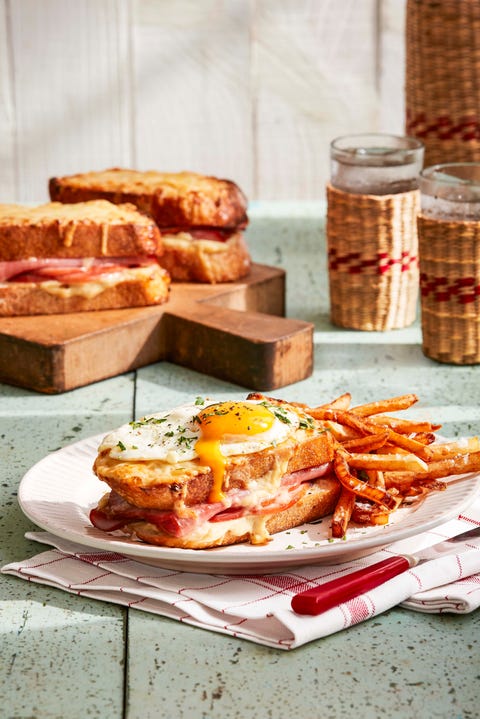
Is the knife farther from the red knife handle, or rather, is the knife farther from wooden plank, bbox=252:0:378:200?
wooden plank, bbox=252:0:378:200

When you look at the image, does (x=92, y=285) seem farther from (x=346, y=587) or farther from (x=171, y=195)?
(x=346, y=587)

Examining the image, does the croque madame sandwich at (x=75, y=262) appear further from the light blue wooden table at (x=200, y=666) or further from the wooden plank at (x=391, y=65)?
the wooden plank at (x=391, y=65)

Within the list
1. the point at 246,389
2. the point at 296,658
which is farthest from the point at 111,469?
the point at 246,389

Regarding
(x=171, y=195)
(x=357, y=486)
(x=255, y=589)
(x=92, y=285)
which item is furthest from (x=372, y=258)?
(x=255, y=589)

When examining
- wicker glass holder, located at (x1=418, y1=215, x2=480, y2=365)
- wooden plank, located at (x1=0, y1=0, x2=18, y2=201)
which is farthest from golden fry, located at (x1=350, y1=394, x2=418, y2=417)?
wooden plank, located at (x1=0, y1=0, x2=18, y2=201)

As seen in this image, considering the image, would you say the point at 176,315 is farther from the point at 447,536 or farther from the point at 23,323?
the point at 447,536

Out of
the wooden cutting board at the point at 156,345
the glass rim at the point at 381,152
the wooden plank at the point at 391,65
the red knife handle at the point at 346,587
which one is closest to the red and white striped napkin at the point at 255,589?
the red knife handle at the point at 346,587
